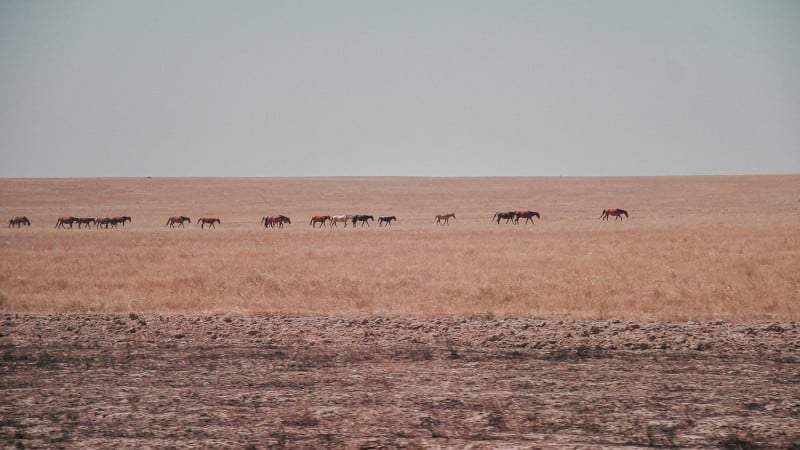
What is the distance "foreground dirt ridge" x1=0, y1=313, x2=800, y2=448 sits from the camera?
5555 millimetres

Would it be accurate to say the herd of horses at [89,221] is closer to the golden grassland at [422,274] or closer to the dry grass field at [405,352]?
the golden grassland at [422,274]

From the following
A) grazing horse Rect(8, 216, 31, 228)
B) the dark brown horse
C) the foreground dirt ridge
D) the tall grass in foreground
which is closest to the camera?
the foreground dirt ridge

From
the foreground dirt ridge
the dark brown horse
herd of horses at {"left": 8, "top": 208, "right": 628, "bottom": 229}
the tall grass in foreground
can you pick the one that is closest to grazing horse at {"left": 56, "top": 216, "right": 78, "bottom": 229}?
herd of horses at {"left": 8, "top": 208, "right": 628, "bottom": 229}

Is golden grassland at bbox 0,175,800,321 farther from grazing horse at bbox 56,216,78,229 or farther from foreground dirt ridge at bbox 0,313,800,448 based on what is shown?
grazing horse at bbox 56,216,78,229

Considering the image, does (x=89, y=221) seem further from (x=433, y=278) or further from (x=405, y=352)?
(x=405, y=352)

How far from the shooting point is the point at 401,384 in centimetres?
701

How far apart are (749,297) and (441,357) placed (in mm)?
8037

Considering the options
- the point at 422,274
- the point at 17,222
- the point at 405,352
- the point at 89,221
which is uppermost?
the point at 405,352

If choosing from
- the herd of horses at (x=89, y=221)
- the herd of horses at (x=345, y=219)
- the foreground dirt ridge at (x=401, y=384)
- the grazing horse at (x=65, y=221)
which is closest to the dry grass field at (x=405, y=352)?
the foreground dirt ridge at (x=401, y=384)

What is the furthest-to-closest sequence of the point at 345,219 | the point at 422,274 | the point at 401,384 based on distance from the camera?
the point at 345,219, the point at 422,274, the point at 401,384

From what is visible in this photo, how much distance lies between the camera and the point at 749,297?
1312 cm

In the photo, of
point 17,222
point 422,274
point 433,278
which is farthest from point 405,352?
point 17,222

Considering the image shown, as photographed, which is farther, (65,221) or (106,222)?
(65,221)

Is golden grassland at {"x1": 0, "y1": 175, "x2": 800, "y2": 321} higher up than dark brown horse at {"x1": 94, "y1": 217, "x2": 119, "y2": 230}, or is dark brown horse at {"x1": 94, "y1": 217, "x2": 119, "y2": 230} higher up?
golden grassland at {"x1": 0, "y1": 175, "x2": 800, "y2": 321}
